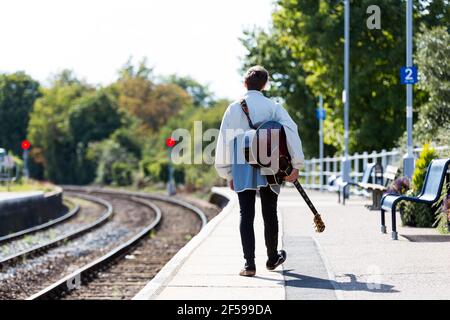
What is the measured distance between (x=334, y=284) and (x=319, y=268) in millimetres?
1145

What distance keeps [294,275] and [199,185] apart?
39.9 metres

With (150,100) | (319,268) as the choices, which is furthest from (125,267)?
(150,100)

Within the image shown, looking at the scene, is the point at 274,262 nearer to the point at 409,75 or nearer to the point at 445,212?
the point at 445,212

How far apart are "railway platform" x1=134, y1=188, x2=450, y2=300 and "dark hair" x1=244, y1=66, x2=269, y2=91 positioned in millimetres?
1783

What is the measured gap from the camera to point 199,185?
48.3 meters

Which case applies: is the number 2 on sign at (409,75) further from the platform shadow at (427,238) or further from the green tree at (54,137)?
the green tree at (54,137)

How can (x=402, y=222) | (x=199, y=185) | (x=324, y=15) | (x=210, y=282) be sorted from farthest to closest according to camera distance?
(x=199, y=185)
(x=324, y=15)
(x=402, y=222)
(x=210, y=282)

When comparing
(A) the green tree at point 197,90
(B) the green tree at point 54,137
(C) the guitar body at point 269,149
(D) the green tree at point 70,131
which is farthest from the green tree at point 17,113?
(C) the guitar body at point 269,149

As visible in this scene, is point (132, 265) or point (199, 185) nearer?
point (132, 265)

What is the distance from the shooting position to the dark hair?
8492 millimetres

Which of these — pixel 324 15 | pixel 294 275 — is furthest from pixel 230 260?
pixel 324 15

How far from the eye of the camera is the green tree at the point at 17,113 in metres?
80.4
